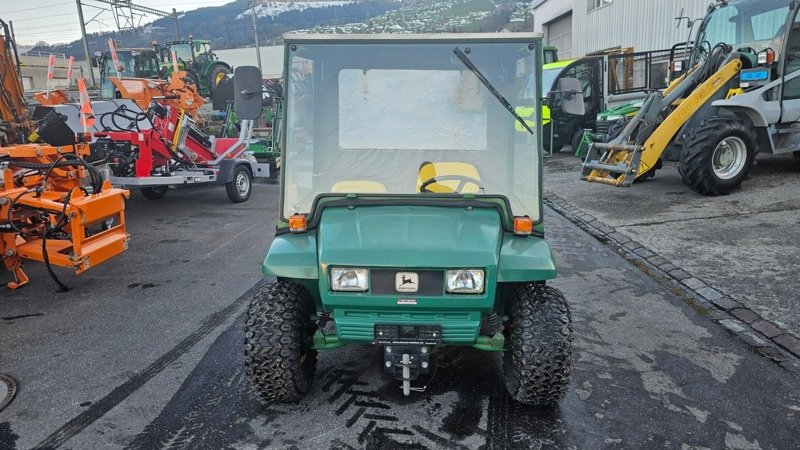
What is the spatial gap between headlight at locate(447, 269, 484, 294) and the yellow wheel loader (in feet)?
19.7

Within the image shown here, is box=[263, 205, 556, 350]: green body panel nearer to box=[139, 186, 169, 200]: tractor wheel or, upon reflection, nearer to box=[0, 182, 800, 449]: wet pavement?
box=[0, 182, 800, 449]: wet pavement

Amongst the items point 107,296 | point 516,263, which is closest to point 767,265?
point 516,263

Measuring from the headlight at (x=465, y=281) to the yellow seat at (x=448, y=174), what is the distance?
2.13ft

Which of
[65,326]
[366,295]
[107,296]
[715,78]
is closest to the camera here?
[366,295]

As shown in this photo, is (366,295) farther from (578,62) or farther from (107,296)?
(578,62)

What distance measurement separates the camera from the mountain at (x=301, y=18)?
6500 cm

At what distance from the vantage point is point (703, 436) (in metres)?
2.98

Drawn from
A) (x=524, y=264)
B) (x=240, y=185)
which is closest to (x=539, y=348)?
(x=524, y=264)

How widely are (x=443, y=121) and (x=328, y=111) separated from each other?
69 cm

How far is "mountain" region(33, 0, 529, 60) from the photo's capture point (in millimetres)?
65000

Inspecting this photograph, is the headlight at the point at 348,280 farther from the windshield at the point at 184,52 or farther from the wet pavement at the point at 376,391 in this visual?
the windshield at the point at 184,52

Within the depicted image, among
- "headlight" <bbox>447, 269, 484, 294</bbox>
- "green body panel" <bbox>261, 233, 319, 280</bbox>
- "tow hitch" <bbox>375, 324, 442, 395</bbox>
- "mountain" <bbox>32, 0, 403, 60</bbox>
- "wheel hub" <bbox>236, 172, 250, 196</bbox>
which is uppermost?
"mountain" <bbox>32, 0, 403, 60</bbox>

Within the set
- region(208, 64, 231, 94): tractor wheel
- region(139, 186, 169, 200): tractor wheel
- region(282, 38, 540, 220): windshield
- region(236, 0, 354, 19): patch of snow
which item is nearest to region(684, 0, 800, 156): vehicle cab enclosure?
region(282, 38, 540, 220): windshield

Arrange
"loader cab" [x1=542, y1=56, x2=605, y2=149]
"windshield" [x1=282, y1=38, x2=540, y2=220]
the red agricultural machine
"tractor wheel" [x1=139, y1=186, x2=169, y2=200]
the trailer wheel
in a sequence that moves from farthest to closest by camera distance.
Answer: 1. "loader cab" [x1=542, y1=56, x2=605, y2=149]
2. "tractor wheel" [x1=139, y1=186, x2=169, y2=200]
3. the trailer wheel
4. the red agricultural machine
5. "windshield" [x1=282, y1=38, x2=540, y2=220]
